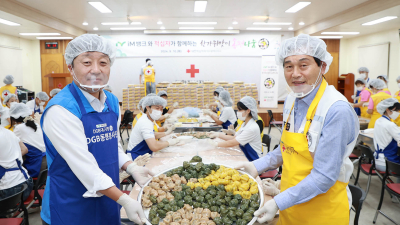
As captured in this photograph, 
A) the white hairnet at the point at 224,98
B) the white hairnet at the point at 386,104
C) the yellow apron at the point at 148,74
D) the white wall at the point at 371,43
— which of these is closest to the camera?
the white hairnet at the point at 386,104

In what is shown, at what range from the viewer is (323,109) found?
122cm

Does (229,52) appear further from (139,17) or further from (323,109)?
(323,109)

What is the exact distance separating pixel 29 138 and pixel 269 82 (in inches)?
280

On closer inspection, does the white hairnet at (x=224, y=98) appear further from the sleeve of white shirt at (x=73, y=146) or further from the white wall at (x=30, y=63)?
the white wall at (x=30, y=63)

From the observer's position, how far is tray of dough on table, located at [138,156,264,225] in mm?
1338

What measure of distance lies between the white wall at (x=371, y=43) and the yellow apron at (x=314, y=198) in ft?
30.9

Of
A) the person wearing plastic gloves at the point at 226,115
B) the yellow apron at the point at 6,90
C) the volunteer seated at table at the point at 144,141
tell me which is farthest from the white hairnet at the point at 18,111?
the yellow apron at the point at 6,90

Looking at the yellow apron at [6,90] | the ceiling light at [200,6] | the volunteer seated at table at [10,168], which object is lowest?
the volunteer seated at table at [10,168]

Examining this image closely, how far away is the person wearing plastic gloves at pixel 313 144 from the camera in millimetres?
1164

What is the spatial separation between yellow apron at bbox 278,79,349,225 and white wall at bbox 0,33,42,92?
1151 cm

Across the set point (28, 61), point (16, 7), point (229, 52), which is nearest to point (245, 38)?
point (229, 52)

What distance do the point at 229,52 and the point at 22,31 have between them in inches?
289

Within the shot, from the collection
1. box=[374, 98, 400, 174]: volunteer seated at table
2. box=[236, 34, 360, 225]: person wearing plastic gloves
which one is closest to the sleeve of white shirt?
box=[236, 34, 360, 225]: person wearing plastic gloves

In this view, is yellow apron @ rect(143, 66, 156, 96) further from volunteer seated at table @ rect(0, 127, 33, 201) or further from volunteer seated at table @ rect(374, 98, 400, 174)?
volunteer seated at table @ rect(374, 98, 400, 174)
